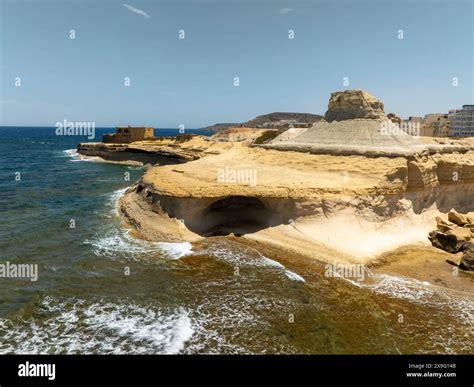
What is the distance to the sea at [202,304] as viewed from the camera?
9.73 meters

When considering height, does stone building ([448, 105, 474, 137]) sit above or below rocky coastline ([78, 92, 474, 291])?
above

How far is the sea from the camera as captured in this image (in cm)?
973

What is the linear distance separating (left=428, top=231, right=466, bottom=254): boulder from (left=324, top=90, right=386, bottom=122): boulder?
33.6 feet

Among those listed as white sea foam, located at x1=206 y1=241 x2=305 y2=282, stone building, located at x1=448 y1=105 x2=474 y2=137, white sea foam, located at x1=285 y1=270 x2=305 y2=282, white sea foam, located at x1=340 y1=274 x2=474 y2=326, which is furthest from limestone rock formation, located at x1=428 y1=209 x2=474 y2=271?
stone building, located at x1=448 y1=105 x2=474 y2=137

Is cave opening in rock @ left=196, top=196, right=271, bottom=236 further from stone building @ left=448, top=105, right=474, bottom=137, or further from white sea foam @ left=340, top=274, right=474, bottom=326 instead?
stone building @ left=448, top=105, right=474, bottom=137

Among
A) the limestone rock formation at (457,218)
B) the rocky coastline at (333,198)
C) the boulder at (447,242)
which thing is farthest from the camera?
the limestone rock formation at (457,218)

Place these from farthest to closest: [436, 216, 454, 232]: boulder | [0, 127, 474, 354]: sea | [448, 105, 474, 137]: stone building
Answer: [448, 105, 474, 137]: stone building → [436, 216, 454, 232]: boulder → [0, 127, 474, 354]: sea

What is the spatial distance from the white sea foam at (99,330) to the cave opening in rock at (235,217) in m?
7.85

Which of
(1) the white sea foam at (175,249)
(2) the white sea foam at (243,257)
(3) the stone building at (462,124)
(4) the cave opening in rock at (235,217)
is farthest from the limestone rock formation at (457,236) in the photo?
(3) the stone building at (462,124)

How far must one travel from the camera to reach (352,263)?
14.7 m

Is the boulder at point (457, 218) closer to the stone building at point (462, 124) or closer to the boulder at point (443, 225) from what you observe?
the boulder at point (443, 225)

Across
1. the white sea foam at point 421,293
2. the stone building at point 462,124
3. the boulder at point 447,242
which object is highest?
the stone building at point 462,124

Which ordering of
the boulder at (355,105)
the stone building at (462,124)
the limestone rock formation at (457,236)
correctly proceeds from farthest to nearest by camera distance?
the stone building at (462,124) < the boulder at (355,105) < the limestone rock formation at (457,236)
